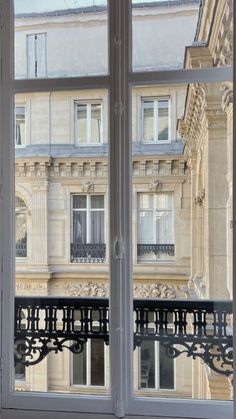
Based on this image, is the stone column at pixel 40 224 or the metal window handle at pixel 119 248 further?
the stone column at pixel 40 224

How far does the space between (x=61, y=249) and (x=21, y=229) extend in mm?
200

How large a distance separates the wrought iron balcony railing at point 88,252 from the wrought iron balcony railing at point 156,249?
162 millimetres

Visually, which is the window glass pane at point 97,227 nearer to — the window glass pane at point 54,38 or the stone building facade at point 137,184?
the stone building facade at point 137,184

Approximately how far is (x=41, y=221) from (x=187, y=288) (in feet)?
2.36

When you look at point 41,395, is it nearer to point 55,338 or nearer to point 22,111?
point 55,338

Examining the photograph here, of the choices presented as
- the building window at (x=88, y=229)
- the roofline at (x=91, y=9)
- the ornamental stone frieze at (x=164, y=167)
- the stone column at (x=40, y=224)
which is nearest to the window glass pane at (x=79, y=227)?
the building window at (x=88, y=229)

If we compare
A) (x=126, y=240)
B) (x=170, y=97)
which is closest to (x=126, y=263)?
(x=126, y=240)

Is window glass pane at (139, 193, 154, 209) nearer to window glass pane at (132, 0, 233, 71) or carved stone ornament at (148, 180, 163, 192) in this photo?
carved stone ornament at (148, 180, 163, 192)

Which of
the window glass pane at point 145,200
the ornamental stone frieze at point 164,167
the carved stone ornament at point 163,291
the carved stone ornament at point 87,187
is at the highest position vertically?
the ornamental stone frieze at point 164,167

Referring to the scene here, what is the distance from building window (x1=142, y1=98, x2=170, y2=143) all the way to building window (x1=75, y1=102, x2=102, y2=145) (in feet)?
0.64

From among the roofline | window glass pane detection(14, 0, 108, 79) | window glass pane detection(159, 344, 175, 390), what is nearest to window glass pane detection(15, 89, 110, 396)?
window glass pane detection(14, 0, 108, 79)

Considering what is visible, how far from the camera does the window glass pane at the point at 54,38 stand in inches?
67.1

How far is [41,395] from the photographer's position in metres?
1.65

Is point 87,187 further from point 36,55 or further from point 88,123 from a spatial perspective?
point 36,55
